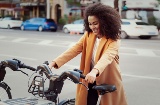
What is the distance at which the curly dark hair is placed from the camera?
3453 millimetres

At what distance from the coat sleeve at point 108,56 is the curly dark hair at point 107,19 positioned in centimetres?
7

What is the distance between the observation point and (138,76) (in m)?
9.90

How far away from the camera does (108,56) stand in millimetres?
3338

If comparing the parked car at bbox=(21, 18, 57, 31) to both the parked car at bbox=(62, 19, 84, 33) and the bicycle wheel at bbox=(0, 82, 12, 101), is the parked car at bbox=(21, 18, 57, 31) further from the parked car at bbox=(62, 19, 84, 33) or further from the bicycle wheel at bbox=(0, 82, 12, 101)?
the bicycle wheel at bbox=(0, 82, 12, 101)

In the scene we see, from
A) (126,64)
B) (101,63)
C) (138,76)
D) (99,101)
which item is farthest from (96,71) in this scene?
(126,64)

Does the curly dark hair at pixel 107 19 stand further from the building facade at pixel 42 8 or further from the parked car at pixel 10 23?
the building facade at pixel 42 8

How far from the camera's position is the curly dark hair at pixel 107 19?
11.3ft

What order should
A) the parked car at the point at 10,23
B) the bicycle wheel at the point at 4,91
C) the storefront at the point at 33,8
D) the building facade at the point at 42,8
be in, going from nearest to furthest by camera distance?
the bicycle wheel at the point at 4,91
the parked car at the point at 10,23
the building facade at the point at 42,8
the storefront at the point at 33,8

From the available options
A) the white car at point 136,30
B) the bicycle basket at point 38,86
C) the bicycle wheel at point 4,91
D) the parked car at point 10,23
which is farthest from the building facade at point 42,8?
the bicycle basket at point 38,86

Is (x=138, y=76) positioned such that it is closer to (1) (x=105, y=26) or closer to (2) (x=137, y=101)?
(2) (x=137, y=101)

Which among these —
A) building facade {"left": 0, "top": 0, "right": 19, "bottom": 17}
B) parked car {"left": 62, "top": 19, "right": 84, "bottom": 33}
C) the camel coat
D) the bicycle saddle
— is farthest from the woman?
building facade {"left": 0, "top": 0, "right": 19, "bottom": 17}

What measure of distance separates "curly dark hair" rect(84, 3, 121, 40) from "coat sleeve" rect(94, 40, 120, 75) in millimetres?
74

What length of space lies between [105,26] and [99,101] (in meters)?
0.68

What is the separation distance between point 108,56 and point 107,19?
0.36 metres
